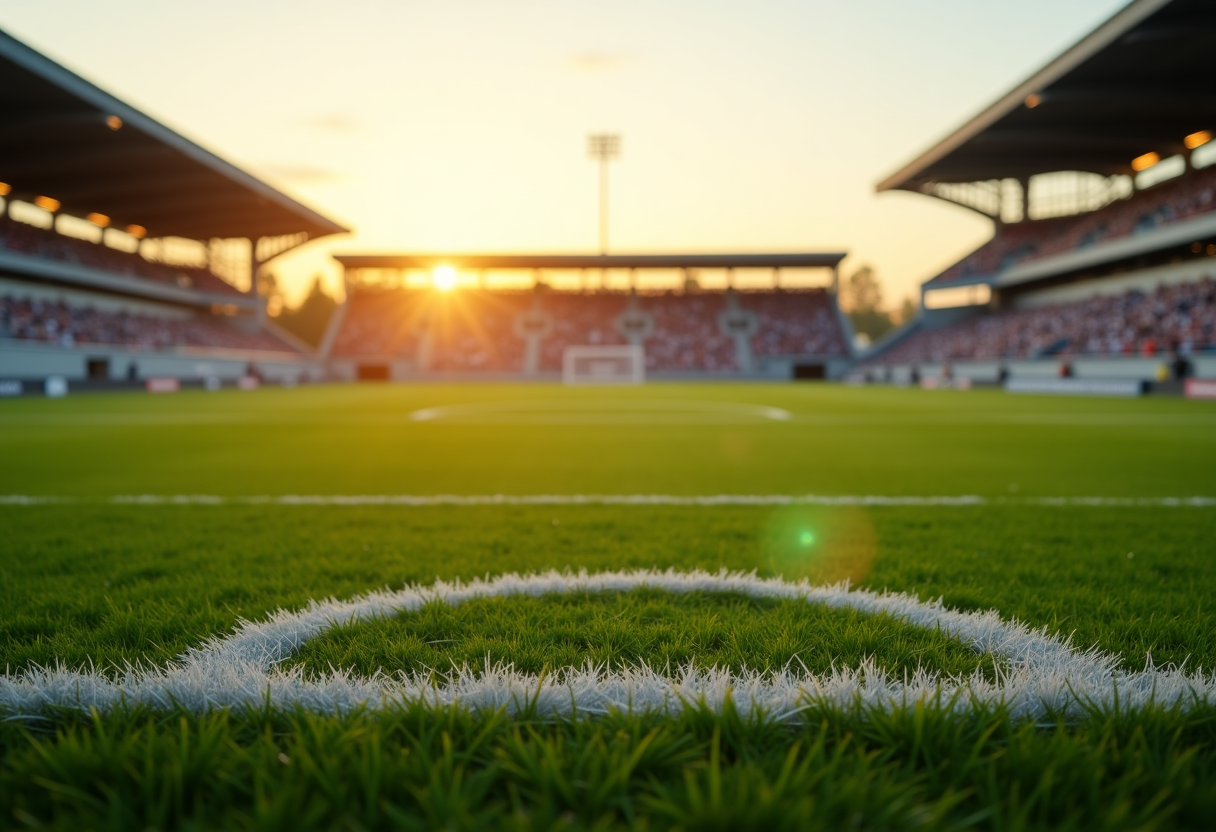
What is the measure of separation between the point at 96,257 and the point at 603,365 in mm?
34317

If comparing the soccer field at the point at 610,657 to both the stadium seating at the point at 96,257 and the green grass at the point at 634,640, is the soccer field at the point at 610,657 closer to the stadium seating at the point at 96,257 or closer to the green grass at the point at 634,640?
the green grass at the point at 634,640

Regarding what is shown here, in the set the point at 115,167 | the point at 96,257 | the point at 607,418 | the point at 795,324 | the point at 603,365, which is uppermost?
the point at 115,167

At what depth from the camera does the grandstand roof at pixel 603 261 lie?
56.4 meters

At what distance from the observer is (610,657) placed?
2.33 metres

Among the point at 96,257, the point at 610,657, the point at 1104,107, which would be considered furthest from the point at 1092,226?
the point at 96,257

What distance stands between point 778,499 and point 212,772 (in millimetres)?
5100

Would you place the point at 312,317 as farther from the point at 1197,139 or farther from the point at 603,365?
the point at 1197,139

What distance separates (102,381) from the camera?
3119cm

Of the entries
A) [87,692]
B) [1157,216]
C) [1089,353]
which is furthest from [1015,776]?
[1157,216]

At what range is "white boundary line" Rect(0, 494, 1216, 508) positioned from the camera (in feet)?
18.8

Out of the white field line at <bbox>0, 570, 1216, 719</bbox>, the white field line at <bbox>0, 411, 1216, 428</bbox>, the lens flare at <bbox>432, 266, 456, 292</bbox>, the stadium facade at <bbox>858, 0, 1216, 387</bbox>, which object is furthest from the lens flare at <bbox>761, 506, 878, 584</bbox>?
the lens flare at <bbox>432, 266, 456, 292</bbox>

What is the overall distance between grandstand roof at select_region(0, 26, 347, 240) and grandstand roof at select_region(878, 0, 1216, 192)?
133 feet

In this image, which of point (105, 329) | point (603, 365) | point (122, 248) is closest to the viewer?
point (105, 329)

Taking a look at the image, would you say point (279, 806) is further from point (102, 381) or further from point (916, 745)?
point (102, 381)
